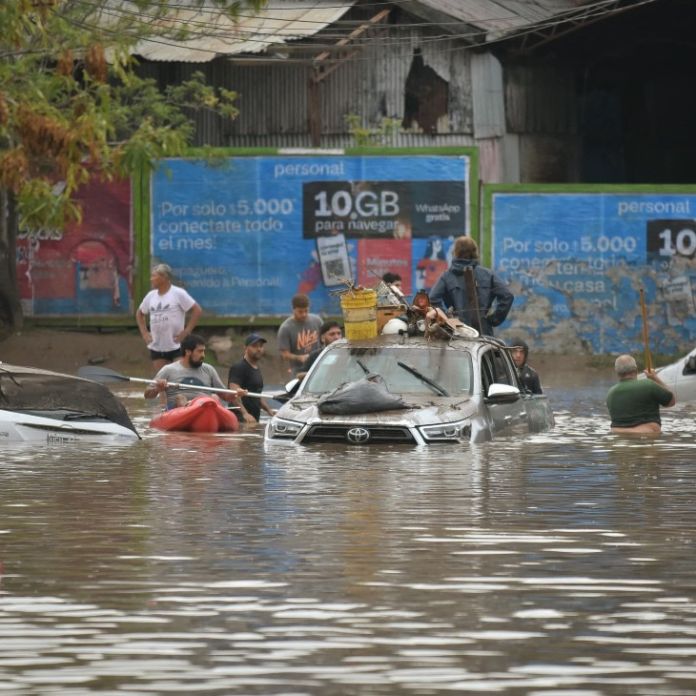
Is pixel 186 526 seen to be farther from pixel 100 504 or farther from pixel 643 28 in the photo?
pixel 643 28

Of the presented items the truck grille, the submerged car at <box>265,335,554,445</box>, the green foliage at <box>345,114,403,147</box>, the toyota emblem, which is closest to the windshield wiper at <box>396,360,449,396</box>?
the submerged car at <box>265,335,554,445</box>

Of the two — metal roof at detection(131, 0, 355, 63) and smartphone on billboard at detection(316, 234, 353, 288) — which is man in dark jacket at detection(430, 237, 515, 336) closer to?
smartphone on billboard at detection(316, 234, 353, 288)

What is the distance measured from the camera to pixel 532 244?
30141mm

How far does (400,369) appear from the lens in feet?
57.8

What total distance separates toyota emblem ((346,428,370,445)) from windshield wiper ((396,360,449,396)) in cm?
101

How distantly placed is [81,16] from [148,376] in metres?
5.35

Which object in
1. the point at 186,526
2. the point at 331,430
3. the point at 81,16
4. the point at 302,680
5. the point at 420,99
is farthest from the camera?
the point at 420,99

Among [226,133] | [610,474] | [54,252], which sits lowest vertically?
[610,474]

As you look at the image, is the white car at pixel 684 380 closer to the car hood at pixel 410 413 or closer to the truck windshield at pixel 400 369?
the truck windshield at pixel 400 369

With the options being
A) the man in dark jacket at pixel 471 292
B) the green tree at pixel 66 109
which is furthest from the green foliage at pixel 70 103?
the man in dark jacket at pixel 471 292

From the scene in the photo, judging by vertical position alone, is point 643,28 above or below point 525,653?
above

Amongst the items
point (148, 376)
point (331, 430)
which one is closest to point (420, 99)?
point (148, 376)

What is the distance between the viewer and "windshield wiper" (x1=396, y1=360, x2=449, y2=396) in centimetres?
1738

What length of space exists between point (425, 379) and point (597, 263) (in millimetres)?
12964
